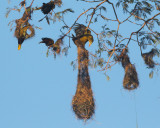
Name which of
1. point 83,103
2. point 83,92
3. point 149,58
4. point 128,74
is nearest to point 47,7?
point 83,92

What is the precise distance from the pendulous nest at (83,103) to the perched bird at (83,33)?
21.8 inches

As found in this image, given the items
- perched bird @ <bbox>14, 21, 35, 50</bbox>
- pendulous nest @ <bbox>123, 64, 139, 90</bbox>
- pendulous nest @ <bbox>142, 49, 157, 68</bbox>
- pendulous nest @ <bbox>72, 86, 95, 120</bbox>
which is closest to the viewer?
pendulous nest @ <bbox>72, 86, 95, 120</bbox>

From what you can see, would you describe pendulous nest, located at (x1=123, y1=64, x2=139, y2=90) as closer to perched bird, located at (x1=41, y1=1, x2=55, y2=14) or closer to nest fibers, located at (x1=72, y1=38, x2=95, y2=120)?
nest fibers, located at (x1=72, y1=38, x2=95, y2=120)

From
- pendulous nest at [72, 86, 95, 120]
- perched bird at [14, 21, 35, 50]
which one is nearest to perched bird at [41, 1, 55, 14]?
perched bird at [14, 21, 35, 50]

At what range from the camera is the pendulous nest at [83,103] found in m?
3.96

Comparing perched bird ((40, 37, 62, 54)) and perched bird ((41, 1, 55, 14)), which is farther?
perched bird ((40, 37, 62, 54))

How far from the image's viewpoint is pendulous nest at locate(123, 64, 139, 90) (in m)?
4.59

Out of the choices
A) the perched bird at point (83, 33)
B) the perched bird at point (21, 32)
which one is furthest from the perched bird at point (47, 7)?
the perched bird at point (83, 33)

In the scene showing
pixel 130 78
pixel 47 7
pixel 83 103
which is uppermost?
pixel 47 7

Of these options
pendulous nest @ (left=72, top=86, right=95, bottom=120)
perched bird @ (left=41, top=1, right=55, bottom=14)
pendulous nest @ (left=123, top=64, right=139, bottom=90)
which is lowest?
pendulous nest @ (left=72, top=86, right=95, bottom=120)

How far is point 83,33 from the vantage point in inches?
164

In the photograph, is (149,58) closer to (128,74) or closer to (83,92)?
(128,74)

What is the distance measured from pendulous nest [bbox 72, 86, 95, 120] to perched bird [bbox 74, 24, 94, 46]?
1.82 ft

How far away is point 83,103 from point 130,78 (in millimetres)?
936
